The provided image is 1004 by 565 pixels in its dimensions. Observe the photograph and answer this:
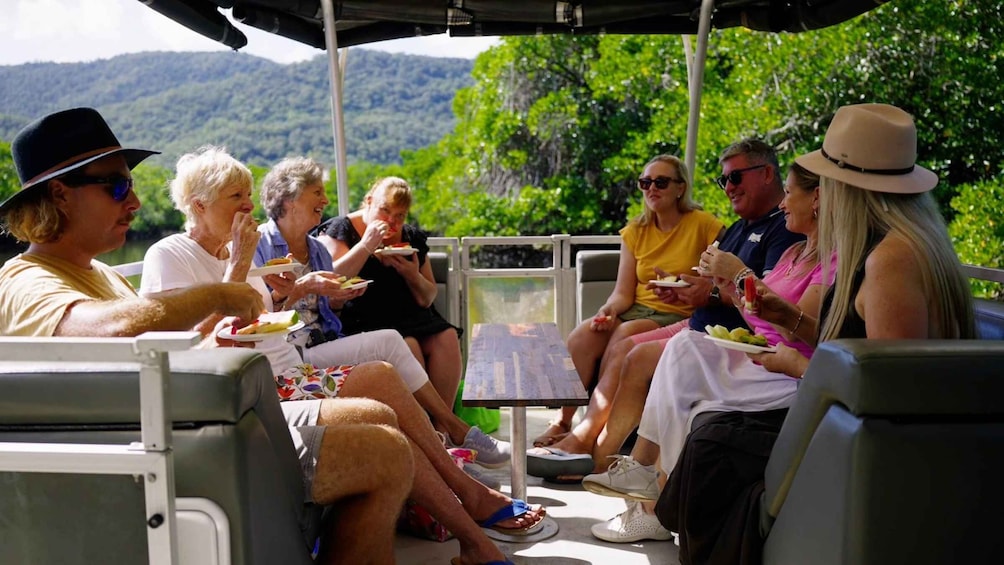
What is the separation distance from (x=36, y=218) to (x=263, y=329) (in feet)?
1.97

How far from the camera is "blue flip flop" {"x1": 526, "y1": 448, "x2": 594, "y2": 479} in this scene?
3.55 meters

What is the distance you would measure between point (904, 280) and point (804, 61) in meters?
12.9

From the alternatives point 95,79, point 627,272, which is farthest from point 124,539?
point 95,79

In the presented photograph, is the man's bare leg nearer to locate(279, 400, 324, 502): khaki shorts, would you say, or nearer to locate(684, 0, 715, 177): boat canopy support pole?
locate(279, 400, 324, 502): khaki shorts

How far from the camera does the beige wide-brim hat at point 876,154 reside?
7.25 ft

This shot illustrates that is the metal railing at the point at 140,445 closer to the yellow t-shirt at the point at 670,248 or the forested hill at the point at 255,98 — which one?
the yellow t-shirt at the point at 670,248

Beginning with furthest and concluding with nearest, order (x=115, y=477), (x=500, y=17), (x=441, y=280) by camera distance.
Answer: (x=500, y=17)
(x=441, y=280)
(x=115, y=477)

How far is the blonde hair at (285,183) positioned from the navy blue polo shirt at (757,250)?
1555 mm

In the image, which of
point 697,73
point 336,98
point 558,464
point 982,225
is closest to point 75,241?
point 558,464

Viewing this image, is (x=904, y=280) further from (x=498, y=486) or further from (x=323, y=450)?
(x=498, y=486)

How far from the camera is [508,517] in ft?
9.55

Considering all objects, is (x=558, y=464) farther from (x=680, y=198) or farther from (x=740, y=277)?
(x=680, y=198)

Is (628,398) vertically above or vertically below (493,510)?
above

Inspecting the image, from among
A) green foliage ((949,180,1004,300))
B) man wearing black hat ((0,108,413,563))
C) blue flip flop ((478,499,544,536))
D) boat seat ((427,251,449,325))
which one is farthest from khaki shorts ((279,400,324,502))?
green foliage ((949,180,1004,300))
